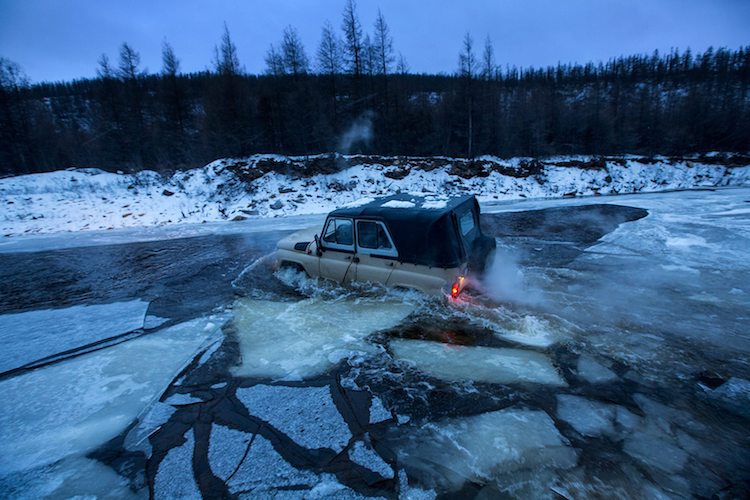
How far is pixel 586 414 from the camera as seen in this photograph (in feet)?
10.9

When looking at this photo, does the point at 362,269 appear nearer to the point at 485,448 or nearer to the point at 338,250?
the point at 338,250

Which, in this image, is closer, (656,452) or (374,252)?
(656,452)

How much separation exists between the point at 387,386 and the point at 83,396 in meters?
3.61

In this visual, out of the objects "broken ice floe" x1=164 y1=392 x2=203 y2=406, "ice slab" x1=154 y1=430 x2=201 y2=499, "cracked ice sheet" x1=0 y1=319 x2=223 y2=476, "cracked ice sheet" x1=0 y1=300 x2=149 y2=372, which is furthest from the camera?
"cracked ice sheet" x1=0 y1=300 x2=149 y2=372

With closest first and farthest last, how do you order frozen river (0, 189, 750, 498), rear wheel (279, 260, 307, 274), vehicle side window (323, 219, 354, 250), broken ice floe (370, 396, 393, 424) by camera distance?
frozen river (0, 189, 750, 498)
broken ice floe (370, 396, 393, 424)
vehicle side window (323, 219, 354, 250)
rear wheel (279, 260, 307, 274)

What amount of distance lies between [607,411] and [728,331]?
2942 mm

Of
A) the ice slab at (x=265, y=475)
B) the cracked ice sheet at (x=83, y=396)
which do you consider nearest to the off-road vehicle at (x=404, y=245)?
the cracked ice sheet at (x=83, y=396)

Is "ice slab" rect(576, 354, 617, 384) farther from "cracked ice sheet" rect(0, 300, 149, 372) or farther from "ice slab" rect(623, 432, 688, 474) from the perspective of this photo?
"cracked ice sheet" rect(0, 300, 149, 372)

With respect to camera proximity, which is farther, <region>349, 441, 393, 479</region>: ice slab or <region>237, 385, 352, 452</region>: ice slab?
<region>237, 385, 352, 452</region>: ice slab

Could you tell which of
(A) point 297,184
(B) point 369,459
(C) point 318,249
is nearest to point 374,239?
(C) point 318,249

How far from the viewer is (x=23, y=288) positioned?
7.93 metres

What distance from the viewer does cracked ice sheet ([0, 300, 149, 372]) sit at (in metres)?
4.98

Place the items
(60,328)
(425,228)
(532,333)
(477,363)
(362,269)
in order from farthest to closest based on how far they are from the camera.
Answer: (362,269) → (60,328) → (425,228) → (532,333) → (477,363)

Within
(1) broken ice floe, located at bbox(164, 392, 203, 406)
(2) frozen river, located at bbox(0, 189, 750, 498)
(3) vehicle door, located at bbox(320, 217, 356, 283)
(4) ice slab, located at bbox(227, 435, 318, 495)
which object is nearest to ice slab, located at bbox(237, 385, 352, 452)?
(2) frozen river, located at bbox(0, 189, 750, 498)
